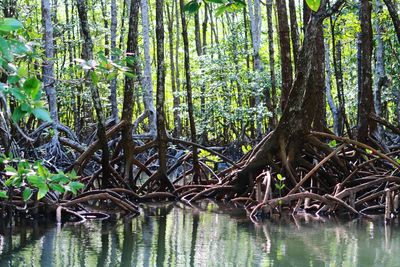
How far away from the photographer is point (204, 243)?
507cm

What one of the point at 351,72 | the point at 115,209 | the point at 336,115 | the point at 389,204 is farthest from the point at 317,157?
the point at 351,72

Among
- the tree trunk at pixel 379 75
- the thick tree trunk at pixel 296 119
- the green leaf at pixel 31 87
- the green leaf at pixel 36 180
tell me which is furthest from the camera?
the tree trunk at pixel 379 75

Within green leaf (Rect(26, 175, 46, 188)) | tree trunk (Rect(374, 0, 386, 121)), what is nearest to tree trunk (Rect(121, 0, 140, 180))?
tree trunk (Rect(374, 0, 386, 121))

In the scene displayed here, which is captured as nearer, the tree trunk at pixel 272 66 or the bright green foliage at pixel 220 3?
the bright green foliage at pixel 220 3

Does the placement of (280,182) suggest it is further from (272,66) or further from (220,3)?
(272,66)

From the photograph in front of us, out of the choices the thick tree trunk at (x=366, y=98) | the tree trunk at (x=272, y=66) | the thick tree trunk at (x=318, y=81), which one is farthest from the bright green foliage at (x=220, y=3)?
the tree trunk at (x=272, y=66)

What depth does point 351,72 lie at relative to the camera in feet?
50.9

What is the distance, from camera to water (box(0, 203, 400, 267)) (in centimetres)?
432

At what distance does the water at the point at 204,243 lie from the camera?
14.2ft

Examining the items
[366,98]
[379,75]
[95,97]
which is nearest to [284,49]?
[366,98]

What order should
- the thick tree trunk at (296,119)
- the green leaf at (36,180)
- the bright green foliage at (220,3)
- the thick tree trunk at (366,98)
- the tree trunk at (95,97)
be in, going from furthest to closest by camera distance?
the thick tree trunk at (366,98)
the tree trunk at (95,97)
the thick tree trunk at (296,119)
the green leaf at (36,180)
the bright green foliage at (220,3)

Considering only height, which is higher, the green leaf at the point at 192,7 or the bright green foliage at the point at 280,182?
the green leaf at the point at 192,7

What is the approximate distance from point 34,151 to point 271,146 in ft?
9.57

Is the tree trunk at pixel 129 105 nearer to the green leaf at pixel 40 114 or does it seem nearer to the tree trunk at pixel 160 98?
the tree trunk at pixel 160 98
